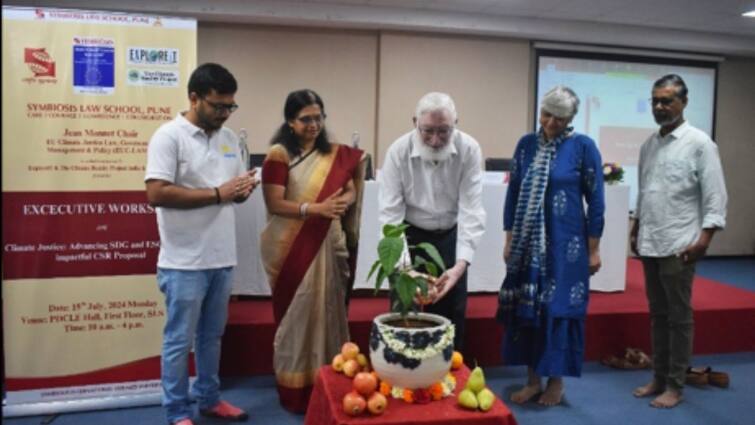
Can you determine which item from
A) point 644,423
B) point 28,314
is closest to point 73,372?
point 28,314

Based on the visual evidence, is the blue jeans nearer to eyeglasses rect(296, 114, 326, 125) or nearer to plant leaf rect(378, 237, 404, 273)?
eyeglasses rect(296, 114, 326, 125)

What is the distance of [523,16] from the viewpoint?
559cm

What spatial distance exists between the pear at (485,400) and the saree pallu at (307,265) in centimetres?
113

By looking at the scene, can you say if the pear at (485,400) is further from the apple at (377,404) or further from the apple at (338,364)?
the apple at (338,364)

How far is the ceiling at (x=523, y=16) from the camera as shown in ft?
16.4

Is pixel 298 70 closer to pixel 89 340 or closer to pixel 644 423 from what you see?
pixel 89 340

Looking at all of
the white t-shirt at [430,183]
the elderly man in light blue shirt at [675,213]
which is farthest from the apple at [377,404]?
the elderly man in light blue shirt at [675,213]

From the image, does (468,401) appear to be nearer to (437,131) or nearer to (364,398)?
(364,398)

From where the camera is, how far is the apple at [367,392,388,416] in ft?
3.88

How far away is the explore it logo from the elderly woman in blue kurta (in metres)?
1.88

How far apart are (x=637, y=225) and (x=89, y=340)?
238cm

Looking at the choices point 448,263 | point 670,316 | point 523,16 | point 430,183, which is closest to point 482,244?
point 670,316

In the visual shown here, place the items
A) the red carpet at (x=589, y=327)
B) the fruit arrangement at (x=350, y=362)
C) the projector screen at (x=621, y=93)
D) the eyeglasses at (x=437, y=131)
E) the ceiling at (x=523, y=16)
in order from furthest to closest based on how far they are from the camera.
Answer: the projector screen at (x=621, y=93) < the ceiling at (x=523, y=16) < the red carpet at (x=589, y=327) < the eyeglasses at (x=437, y=131) < the fruit arrangement at (x=350, y=362)

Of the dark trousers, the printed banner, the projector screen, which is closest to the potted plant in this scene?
the dark trousers
